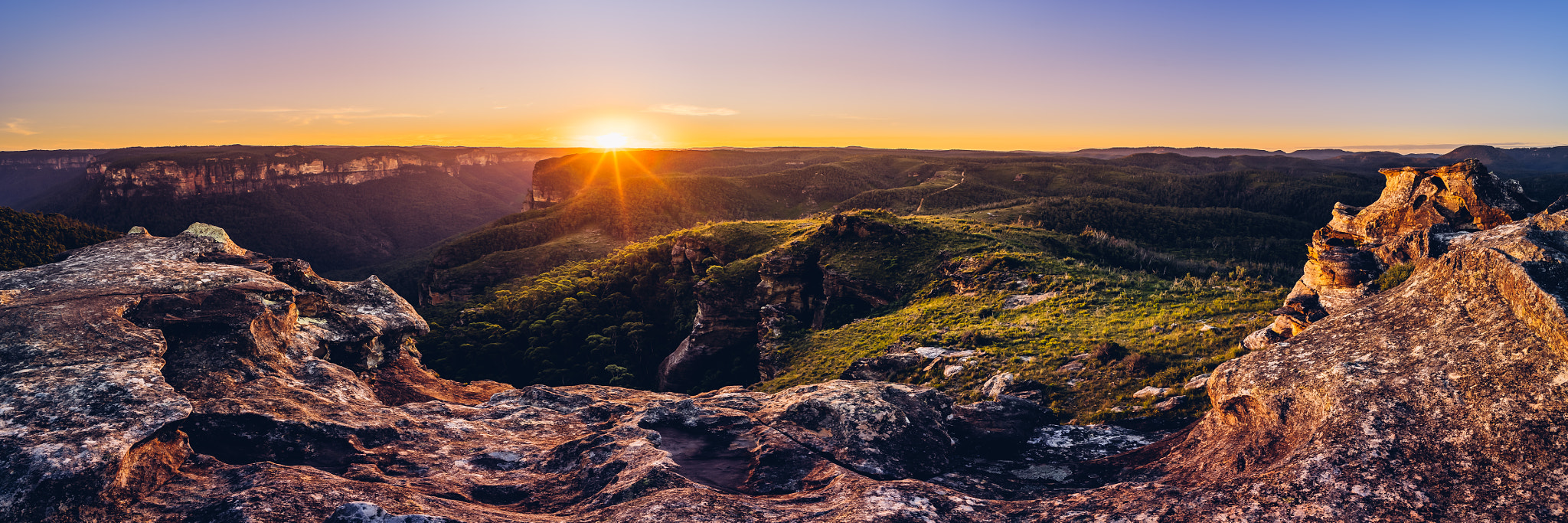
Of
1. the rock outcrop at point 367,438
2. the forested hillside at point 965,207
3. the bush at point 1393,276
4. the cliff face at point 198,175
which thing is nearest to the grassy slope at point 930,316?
the bush at point 1393,276

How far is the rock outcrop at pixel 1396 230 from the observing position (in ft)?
31.3

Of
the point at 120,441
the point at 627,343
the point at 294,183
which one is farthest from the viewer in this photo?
the point at 294,183

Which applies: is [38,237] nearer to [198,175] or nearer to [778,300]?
[778,300]

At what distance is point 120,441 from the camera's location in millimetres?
6121

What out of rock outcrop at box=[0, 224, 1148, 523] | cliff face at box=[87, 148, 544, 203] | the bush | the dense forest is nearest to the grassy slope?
the bush

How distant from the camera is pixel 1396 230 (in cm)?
1121

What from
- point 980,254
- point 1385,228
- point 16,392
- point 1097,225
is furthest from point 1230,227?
point 16,392

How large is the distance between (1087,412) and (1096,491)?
6.48 metres

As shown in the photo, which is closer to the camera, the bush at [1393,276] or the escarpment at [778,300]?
the bush at [1393,276]

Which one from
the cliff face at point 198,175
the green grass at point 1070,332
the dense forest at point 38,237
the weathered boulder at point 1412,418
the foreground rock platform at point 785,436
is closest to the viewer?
the weathered boulder at point 1412,418

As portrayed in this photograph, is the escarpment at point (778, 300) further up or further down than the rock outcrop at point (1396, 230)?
further down

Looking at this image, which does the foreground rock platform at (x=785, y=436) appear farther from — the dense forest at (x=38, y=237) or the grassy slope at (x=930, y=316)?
the grassy slope at (x=930, y=316)

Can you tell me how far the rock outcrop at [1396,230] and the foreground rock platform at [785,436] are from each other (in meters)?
0.92

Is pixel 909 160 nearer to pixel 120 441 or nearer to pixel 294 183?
pixel 120 441
